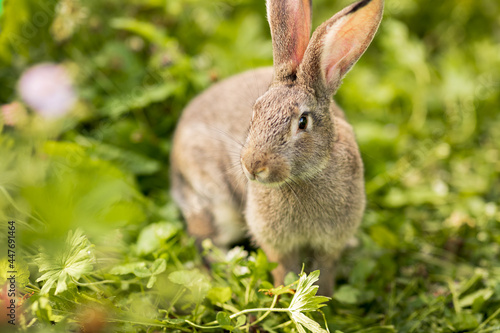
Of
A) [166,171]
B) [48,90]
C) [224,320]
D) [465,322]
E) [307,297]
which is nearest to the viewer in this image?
[307,297]

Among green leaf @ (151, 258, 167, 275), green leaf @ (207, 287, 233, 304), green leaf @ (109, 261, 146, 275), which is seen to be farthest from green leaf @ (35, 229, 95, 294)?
green leaf @ (207, 287, 233, 304)

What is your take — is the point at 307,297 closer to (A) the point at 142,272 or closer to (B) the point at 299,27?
(A) the point at 142,272

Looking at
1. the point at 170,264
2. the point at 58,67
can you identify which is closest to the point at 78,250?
the point at 170,264

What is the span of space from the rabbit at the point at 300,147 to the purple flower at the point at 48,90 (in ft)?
5.01

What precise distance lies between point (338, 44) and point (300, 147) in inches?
23.7

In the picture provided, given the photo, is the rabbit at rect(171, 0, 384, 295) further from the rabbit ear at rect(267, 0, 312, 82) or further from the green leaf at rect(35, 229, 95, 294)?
the green leaf at rect(35, 229, 95, 294)

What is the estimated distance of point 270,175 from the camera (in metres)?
2.20

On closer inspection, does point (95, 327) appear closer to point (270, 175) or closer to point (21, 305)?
point (21, 305)

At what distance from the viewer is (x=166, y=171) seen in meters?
4.07

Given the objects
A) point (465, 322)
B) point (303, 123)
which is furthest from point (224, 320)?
point (465, 322)

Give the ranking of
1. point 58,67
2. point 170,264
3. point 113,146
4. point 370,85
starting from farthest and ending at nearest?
point 370,85, point 58,67, point 113,146, point 170,264

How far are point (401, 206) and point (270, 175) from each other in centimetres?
204

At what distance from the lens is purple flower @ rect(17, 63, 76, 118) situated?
3.73 m

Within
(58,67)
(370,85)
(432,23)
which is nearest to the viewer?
(58,67)
